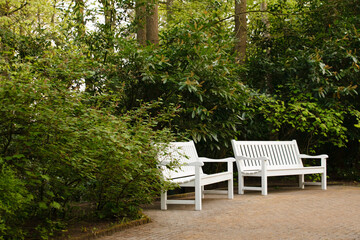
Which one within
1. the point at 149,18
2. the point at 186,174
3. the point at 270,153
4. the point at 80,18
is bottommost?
the point at 186,174

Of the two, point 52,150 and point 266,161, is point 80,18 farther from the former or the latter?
point 52,150

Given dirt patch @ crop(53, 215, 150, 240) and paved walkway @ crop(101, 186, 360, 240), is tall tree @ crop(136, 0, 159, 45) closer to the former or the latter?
paved walkway @ crop(101, 186, 360, 240)

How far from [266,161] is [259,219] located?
10.9 feet

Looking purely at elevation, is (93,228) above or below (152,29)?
below

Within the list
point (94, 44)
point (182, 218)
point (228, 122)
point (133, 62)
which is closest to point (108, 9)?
point (94, 44)

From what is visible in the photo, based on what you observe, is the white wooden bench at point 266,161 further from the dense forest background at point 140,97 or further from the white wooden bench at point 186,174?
the white wooden bench at point 186,174

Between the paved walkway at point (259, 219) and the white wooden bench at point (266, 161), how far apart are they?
472 mm

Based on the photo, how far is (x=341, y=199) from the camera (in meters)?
7.72

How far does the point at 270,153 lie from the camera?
9344mm

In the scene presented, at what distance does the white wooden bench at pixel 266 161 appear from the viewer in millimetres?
8531

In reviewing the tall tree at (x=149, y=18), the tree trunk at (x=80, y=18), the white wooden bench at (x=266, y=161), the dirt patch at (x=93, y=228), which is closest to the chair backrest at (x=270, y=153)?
the white wooden bench at (x=266, y=161)

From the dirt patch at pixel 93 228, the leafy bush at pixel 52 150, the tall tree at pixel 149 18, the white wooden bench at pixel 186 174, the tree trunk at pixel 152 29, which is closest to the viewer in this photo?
the leafy bush at pixel 52 150

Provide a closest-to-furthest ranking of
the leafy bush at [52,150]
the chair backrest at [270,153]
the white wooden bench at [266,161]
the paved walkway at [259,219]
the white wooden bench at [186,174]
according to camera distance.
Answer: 1. the leafy bush at [52,150]
2. the paved walkway at [259,219]
3. the white wooden bench at [186,174]
4. the white wooden bench at [266,161]
5. the chair backrest at [270,153]

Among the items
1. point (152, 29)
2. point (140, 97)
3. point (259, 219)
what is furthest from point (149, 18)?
point (259, 219)
